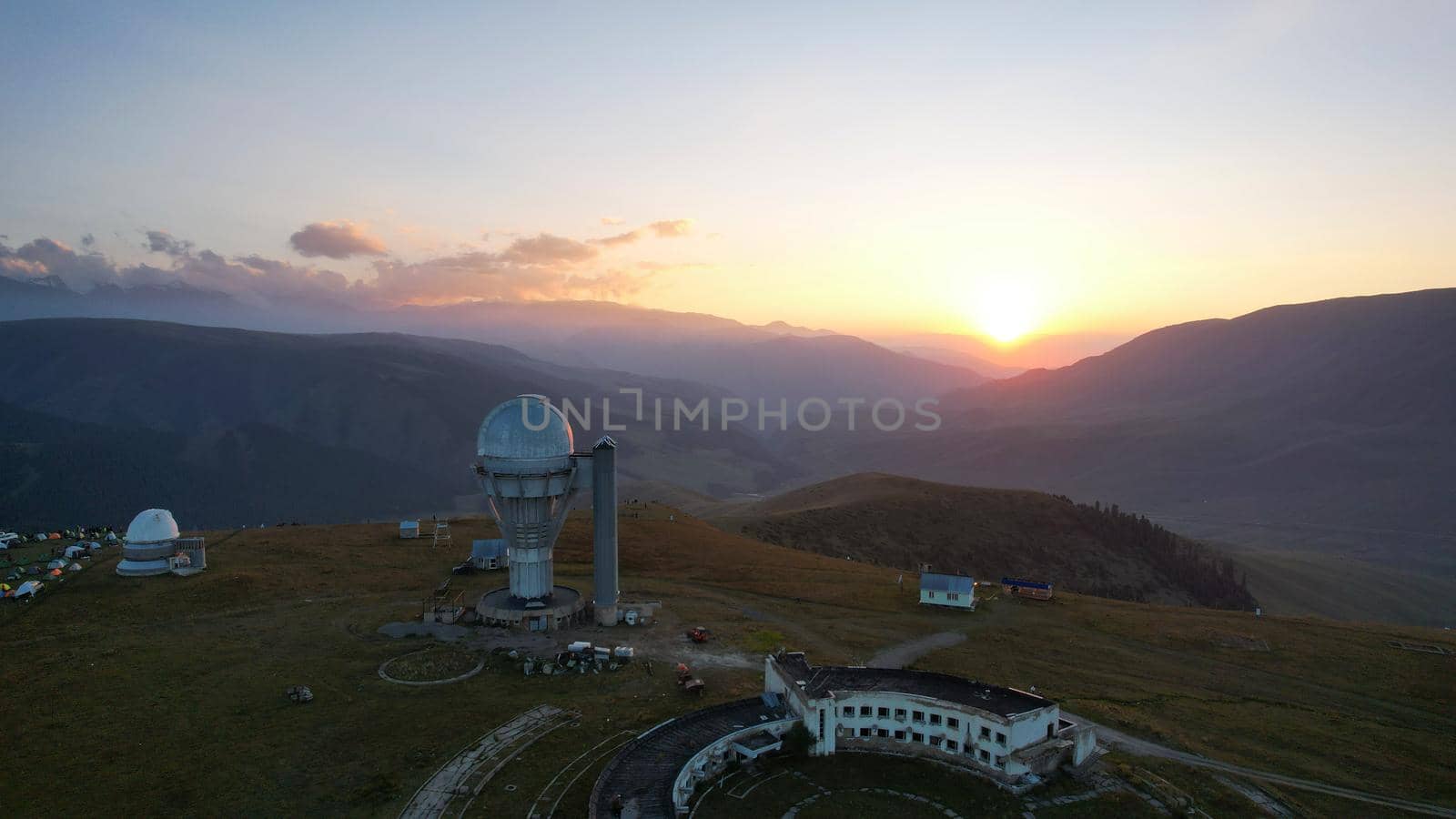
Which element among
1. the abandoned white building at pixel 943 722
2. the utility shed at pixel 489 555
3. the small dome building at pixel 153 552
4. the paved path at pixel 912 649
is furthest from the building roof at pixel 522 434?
the small dome building at pixel 153 552

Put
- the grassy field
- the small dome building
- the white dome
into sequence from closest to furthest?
the grassy field < the small dome building < the white dome

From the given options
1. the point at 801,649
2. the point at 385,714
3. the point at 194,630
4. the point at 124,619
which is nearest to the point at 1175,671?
the point at 801,649

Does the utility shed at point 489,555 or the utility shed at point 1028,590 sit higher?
the utility shed at point 489,555

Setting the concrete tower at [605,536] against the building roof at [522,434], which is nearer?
the building roof at [522,434]

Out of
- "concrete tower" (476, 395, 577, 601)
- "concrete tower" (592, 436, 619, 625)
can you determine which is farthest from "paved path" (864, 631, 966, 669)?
"concrete tower" (476, 395, 577, 601)

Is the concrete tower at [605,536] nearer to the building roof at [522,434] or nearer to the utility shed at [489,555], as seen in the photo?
the building roof at [522,434]

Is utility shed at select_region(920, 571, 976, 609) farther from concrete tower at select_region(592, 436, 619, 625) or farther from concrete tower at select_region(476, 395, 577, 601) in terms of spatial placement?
concrete tower at select_region(476, 395, 577, 601)

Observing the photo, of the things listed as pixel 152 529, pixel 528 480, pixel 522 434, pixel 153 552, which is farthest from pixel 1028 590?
pixel 152 529

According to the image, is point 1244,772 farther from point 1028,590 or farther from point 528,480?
point 528,480
